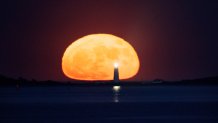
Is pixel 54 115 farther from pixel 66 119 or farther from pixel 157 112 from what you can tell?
pixel 157 112

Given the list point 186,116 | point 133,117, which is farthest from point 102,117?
point 186,116

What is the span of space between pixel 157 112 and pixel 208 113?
4977 mm

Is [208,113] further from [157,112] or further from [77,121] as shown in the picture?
[77,121]

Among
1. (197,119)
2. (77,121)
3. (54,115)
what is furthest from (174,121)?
(54,115)

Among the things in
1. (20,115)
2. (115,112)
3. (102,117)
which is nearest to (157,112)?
(115,112)

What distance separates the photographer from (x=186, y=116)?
5716cm

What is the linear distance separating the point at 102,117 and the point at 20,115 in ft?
21.4

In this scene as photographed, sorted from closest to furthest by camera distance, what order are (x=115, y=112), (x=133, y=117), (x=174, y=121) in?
1. (x=174, y=121)
2. (x=133, y=117)
3. (x=115, y=112)

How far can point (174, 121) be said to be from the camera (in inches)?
2064

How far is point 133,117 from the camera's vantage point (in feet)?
187

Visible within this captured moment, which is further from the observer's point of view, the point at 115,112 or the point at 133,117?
the point at 115,112

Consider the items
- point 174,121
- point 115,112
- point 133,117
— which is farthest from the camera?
point 115,112

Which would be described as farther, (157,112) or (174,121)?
(157,112)

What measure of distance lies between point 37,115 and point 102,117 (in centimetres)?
513
